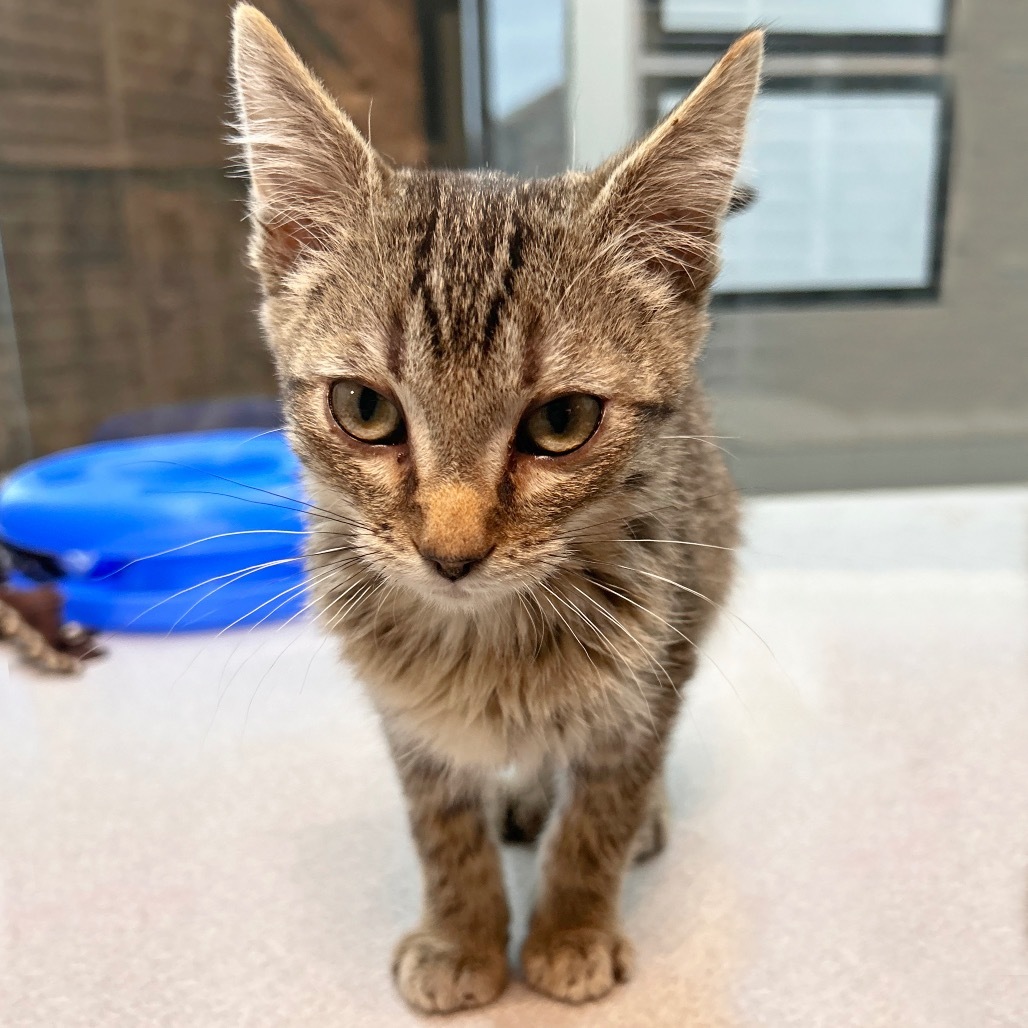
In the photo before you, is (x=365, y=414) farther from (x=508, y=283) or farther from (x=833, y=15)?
(x=833, y=15)

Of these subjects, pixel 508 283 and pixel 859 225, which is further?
pixel 859 225

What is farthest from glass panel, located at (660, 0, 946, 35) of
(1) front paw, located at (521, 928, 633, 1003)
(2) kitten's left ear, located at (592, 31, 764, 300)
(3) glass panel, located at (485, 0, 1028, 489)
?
(1) front paw, located at (521, 928, 633, 1003)

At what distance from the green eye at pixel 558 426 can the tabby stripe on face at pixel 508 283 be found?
65 mm

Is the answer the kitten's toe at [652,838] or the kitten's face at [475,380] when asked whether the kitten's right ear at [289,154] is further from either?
the kitten's toe at [652,838]

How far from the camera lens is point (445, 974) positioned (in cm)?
77

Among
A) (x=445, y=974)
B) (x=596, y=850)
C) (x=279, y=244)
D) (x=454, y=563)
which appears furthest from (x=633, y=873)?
(x=279, y=244)

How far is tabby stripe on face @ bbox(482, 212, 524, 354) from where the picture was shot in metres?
0.67

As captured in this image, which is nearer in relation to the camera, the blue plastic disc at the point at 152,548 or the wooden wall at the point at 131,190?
the blue plastic disc at the point at 152,548

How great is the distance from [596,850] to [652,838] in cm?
17

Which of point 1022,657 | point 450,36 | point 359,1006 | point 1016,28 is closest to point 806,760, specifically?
point 1022,657

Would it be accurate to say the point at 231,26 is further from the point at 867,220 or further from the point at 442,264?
the point at 867,220

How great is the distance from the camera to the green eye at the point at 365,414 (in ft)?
2.31

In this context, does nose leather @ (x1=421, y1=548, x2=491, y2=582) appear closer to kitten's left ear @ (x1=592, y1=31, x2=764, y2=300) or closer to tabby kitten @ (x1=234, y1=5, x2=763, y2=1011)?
tabby kitten @ (x1=234, y1=5, x2=763, y2=1011)

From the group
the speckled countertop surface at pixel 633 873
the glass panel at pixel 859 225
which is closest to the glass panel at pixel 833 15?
the glass panel at pixel 859 225
